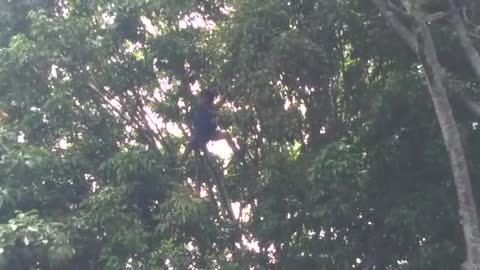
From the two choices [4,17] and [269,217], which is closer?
[269,217]

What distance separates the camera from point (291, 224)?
695 centimetres

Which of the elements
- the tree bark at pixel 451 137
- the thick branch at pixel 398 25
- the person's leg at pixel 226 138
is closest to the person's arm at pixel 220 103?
the person's leg at pixel 226 138

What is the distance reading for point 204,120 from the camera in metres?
7.63

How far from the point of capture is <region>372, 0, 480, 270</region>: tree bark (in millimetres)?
5582

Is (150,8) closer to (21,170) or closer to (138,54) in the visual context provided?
(138,54)

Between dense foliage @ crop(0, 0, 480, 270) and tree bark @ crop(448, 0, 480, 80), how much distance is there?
5.2 inches

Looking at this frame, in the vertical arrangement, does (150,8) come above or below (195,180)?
above

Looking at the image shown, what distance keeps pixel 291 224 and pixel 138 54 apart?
2311mm

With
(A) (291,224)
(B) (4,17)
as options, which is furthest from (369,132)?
(B) (4,17)

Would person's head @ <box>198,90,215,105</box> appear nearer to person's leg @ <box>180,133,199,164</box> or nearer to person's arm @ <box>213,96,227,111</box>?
person's arm @ <box>213,96,227,111</box>

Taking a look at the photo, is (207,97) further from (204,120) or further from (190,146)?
(190,146)

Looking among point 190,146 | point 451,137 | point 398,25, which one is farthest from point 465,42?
point 190,146

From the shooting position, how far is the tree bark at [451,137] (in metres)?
5.58

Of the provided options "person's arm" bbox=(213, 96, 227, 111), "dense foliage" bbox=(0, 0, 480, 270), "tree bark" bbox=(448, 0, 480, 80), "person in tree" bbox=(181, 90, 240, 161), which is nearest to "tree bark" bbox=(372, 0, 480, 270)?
"tree bark" bbox=(448, 0, 480, 80)
